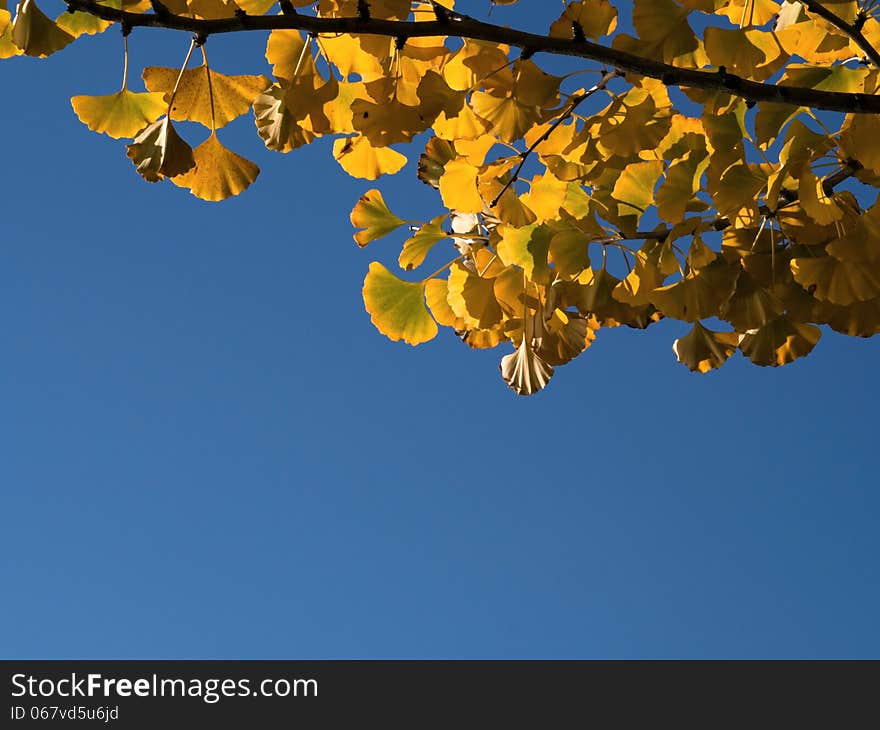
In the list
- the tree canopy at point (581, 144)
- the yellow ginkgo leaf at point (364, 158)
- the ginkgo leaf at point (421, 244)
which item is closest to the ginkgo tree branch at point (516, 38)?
the tree canopy at point (581, 144)

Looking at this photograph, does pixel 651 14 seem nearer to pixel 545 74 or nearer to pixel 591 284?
pixel 545 74

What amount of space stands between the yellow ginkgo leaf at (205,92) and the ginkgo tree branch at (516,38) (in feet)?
0.52

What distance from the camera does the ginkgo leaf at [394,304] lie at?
4.64ft

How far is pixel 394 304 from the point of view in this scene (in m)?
1.42

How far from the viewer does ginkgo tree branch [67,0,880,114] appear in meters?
0.82

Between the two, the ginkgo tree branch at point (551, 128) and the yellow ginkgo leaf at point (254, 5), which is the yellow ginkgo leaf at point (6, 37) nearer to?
the yellow ginkgo leaf at point (254, 5)

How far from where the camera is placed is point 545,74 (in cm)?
107

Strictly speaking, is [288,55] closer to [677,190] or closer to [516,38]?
[516,38]

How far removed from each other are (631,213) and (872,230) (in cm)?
30

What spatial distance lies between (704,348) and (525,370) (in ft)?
0.93

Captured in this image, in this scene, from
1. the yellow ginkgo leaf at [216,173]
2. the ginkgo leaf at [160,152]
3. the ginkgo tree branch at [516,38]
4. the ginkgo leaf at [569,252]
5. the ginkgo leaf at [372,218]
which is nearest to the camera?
the ginkgo tree branch at [516,38]

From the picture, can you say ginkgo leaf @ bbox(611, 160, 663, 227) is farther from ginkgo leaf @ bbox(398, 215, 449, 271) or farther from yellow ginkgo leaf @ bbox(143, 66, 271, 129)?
yellow ginkgo leaf @ bbox(143, 66, 271, 129)

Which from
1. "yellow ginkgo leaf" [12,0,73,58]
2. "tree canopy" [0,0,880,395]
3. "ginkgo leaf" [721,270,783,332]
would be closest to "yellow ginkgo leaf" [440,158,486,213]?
"tree canopy" [0,0,880,395]

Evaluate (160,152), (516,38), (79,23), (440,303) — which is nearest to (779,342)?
(440,303)
